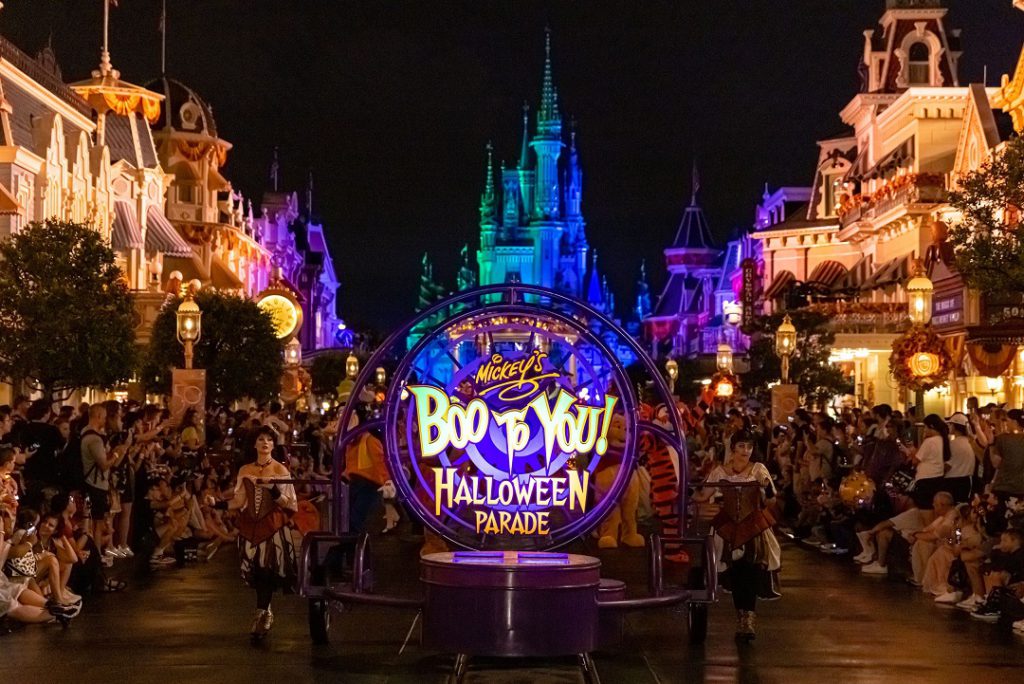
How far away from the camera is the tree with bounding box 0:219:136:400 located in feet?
102

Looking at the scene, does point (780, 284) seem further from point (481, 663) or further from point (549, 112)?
point (549, 112)

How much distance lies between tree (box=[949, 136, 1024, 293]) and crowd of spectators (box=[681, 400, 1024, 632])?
7.94 ft

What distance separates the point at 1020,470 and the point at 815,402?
110ft

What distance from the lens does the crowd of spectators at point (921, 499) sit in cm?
1522

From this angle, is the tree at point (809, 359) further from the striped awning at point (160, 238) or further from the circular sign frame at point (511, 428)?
the circular sign frame at point (511, 428)

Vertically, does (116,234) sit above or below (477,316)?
above

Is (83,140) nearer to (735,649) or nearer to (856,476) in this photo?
(856,476)

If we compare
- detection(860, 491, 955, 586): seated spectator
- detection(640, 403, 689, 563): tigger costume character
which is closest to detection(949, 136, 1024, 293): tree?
detection(860, 491, 955, 586): seated spectator

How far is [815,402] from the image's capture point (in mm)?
49125

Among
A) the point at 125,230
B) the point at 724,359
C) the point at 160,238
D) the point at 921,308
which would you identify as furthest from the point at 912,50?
the point at 921,308

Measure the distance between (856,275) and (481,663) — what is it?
53272 mm

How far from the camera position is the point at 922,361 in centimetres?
2691

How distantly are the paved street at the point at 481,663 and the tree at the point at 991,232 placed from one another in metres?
8.83

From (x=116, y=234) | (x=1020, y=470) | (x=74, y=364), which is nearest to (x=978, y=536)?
(x=1020, y=470)
